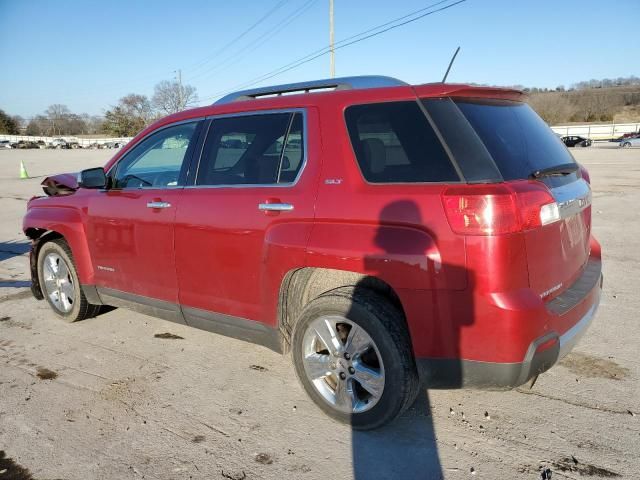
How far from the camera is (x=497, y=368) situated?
2.42m

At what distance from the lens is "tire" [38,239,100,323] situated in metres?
4.66

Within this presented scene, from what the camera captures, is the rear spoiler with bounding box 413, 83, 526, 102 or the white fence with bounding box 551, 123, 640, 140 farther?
the white fence with bounding box 551, 123, 640, 140

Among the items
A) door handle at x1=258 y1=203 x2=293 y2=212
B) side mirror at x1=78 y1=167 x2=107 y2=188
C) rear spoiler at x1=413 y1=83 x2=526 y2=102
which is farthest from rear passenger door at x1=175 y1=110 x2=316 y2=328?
side mirror at x1=78 y1=167 x2=107 y2=188

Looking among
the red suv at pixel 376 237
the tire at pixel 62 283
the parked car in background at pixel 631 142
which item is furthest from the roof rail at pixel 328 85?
the parked car in background at pixel 631 142

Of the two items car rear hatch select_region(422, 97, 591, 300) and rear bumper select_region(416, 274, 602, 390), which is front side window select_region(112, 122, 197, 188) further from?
rear bumper select_region(416, 274, 602, 390)

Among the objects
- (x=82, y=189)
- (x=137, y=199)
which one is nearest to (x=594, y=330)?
(x=137, y=199)

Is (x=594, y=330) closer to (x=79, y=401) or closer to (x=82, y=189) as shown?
(x=79, y=401)

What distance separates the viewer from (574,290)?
9.26 feet

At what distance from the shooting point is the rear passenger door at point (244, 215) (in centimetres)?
301

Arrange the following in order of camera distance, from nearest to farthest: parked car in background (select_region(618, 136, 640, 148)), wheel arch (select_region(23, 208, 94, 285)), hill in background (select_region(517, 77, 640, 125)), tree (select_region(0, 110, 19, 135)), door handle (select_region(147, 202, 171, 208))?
door handle (select_region(147, 202, 171, 208)) < wheel arch (select_region(23, 208, 94, 285)) < parked car in background (select_region(618, 136, 640, 148)) < hill in background (select_region(517, 77, 640, 125)) < tree (select_region(0, 110, 19, 135))

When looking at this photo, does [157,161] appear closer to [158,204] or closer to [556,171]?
[158,204]

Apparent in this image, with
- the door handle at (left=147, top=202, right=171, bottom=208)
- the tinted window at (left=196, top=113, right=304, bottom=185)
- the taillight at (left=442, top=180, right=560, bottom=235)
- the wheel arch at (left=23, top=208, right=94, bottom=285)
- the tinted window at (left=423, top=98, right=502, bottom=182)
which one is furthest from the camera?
the wheel arch at (left=23, top=208, right=94, bottom=285)

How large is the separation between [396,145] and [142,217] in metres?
2.20

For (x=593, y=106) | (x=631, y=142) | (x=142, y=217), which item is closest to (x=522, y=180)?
(x=142, y=217)
